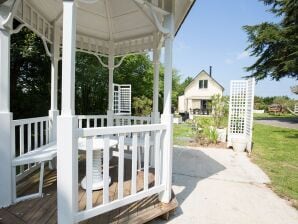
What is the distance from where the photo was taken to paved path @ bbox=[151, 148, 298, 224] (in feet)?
10.1

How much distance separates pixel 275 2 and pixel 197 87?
1271cm

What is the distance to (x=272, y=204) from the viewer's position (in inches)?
141

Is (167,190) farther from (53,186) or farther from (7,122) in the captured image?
(7,122)

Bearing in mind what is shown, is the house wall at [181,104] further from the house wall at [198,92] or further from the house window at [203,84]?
the house window at [203,84]

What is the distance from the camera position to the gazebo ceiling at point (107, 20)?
353 cm

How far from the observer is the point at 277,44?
20.3 meters

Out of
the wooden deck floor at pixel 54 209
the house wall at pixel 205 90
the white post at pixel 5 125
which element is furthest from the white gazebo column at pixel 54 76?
the house wall at pixel 205 90

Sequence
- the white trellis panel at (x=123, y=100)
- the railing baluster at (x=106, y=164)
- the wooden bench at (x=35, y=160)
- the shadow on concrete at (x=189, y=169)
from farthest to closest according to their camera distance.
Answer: the white trellis panel at (x=123, y=100) → the shadow on concrete at (x=189, y=169) → the wooden bench at (x=35, y=160) → the railing baluster at (x=106, y=164)

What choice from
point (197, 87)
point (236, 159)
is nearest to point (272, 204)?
point (236, 159)

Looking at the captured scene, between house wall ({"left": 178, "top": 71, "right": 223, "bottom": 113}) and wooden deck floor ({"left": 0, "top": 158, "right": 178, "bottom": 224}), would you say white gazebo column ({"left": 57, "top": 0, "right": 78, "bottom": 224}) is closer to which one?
wooden deck floor ({"left": 0, "top": 158, "right": 178, "bottom": 224})

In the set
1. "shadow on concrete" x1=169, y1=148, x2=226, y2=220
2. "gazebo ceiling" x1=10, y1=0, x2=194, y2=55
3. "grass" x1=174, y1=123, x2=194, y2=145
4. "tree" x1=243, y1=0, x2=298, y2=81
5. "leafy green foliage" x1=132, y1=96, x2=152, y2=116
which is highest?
"tree" x1=243, y1=0, x2=298, y2=81

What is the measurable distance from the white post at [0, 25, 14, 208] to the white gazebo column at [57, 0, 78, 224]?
3.20 feet

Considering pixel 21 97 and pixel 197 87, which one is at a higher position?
pixel 197 87

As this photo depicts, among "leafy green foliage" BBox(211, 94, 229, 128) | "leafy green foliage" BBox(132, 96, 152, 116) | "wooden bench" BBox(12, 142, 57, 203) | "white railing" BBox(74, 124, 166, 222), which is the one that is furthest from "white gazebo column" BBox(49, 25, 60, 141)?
"leafy green foliage" BBox(132, 96, 152, 116)
